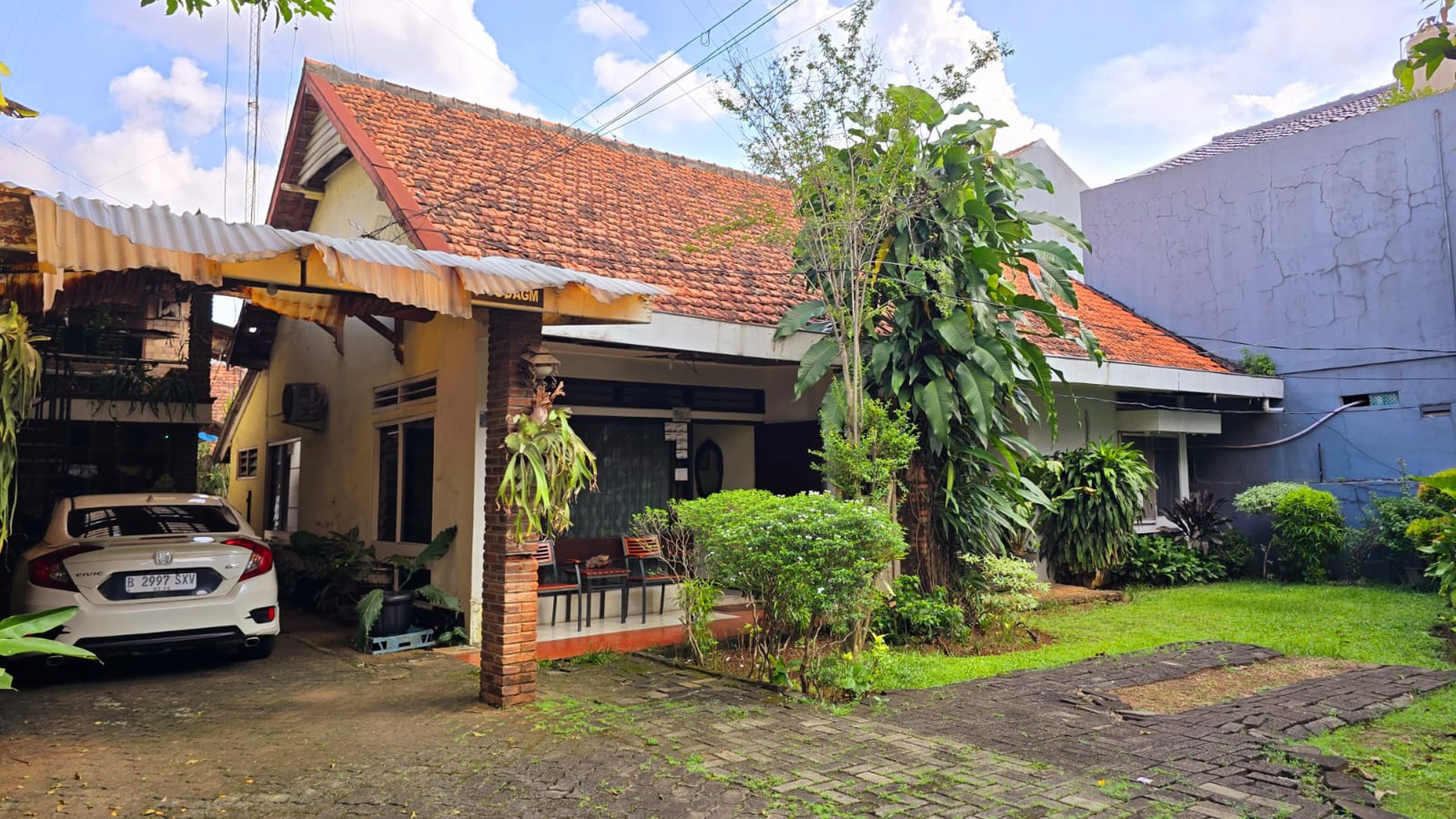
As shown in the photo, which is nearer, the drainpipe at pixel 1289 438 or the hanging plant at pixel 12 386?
the hanging plant at pixel 12 386

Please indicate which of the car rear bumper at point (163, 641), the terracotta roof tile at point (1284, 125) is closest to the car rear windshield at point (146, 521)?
the car rear bumper at point (163, 641)

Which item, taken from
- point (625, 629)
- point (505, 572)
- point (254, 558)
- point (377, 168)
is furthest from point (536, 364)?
point (377, 168)

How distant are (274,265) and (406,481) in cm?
482

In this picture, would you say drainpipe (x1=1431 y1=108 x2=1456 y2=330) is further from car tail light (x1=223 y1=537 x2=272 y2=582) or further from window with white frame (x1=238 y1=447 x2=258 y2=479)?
window with white frame (x1=238 y1=447 x2=258 y2=479)

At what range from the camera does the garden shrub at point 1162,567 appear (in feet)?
41.3

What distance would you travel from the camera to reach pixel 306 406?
470 inches

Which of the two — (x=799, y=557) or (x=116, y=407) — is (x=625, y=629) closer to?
(x=799, y=557)

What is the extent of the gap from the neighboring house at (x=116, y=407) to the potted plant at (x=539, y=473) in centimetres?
648

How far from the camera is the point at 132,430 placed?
38.7 feet

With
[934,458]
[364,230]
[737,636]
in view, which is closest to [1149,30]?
[934,458]

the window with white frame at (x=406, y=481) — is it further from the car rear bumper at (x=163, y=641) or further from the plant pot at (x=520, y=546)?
the plant pot at (x=520, y=546)

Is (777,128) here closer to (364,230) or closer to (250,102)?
(364,230)

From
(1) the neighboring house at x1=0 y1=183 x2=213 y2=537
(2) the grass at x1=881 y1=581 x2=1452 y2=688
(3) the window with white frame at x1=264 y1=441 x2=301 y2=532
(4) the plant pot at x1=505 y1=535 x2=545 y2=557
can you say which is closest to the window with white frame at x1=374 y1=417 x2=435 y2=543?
(1) the neighboring house at x1=0 y1=183 x2=213 y2=537

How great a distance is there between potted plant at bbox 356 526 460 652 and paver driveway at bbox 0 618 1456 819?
0.72 meters
